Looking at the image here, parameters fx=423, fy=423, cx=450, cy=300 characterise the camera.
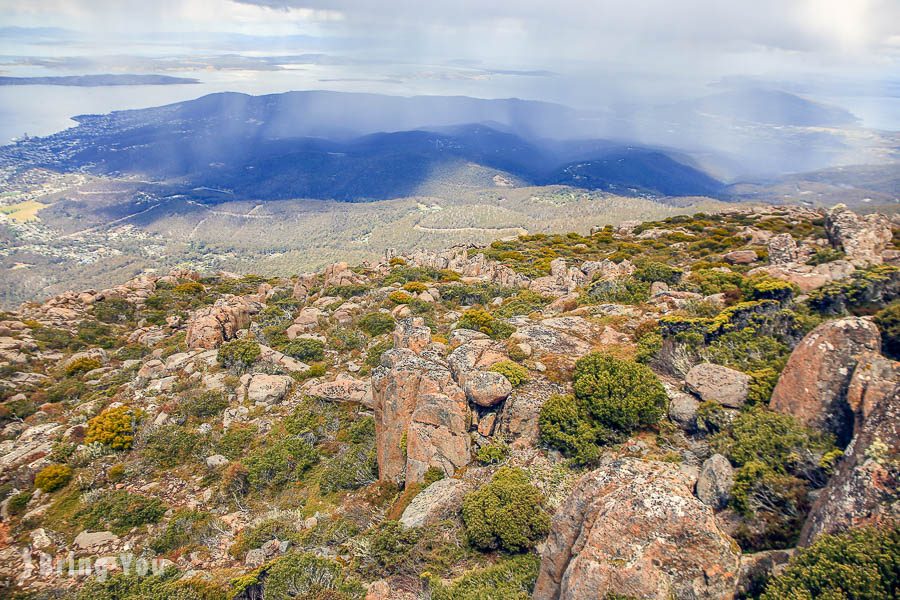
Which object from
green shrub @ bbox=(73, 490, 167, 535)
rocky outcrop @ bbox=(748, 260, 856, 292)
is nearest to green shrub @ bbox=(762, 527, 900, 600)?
rocky outcrop @ bbox=(748, 260, 856, 292)

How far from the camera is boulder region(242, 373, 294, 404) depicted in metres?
18.9

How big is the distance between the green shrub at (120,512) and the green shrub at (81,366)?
14744mm

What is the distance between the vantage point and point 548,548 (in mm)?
7727

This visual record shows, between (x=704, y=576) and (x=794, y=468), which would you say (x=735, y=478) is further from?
(x=704, y=576)

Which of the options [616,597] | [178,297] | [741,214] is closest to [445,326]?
[616,597]

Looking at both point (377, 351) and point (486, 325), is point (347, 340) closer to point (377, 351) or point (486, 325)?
point (377, 351)

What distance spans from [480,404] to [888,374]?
9.07 m

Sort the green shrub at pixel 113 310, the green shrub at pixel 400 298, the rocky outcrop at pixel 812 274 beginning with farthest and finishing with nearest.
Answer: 1. the green shrub at pixel 113 310
2. the green shrub at pixel 400 298
3. the rocky outcrop at pixel 812 274

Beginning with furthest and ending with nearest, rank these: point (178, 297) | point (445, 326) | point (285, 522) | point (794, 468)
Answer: point (178, 297) → point (445, 326) → point (285, 522) → point (794, 468)

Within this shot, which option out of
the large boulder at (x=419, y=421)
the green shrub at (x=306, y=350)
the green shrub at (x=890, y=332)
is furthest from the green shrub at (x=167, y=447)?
the green shrub at (x=890, y=332)

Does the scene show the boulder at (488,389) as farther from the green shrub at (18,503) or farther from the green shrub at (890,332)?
the green shrub at (18,503)

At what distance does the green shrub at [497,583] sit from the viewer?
805cm

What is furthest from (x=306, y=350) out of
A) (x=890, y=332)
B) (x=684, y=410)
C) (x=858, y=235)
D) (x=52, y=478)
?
(x=858, y=235)

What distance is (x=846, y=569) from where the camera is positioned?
5.48 meters
